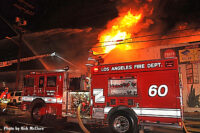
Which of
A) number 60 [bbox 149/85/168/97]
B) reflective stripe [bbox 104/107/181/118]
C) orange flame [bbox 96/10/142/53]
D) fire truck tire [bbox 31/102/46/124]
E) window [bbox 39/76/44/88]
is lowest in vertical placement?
fire truck tire [bbox 31/102/46/124]

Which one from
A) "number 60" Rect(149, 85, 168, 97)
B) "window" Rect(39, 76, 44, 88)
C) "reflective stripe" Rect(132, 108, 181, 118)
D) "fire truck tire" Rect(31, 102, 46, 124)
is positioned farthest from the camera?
"window" Rect(39, 76, 44, 88)

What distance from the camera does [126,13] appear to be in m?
20.2

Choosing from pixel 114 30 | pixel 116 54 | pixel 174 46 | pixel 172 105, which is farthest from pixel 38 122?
pixel 114 30

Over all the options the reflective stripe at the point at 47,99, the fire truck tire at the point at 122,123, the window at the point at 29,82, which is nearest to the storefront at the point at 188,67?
the fire truck tire at the point at 122,123

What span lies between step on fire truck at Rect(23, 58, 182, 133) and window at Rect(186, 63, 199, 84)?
6938 mm

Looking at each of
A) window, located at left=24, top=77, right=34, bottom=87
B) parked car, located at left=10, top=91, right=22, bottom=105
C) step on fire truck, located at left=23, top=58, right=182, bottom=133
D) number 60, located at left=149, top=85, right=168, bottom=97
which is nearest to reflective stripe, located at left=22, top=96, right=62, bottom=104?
step on fire truck, located at left=23, top=58, right=182, bottom=133

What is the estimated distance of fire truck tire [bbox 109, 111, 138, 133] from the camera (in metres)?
6.02

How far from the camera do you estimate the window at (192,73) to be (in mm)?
11264

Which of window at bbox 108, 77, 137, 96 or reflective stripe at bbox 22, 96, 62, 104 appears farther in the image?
reflective stripe at bbox 22, 96, 62, 104

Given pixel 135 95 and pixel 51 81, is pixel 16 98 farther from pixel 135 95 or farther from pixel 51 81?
pixel 135 95

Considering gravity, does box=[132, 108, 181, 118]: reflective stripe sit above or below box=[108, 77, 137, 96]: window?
below

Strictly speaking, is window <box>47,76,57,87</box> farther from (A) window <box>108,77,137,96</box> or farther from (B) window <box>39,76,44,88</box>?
(A) window <box>108,77,137,96</box>

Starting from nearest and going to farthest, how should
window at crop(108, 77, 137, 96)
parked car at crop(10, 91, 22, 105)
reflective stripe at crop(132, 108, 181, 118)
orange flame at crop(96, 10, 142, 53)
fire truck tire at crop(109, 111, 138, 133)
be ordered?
reflective stripe at crop(132, 108, 181, 118)
fire truck tire at crop(109, 111, 138, 133)
window at crop(108, 77, 137, 96)
parked car at crop(10, 91, 22, 105)
orange flame at crop(96, 10, 142, 53)

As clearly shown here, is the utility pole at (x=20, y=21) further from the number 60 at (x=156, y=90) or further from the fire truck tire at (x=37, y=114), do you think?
the number 60 at (x=156, y=90)
